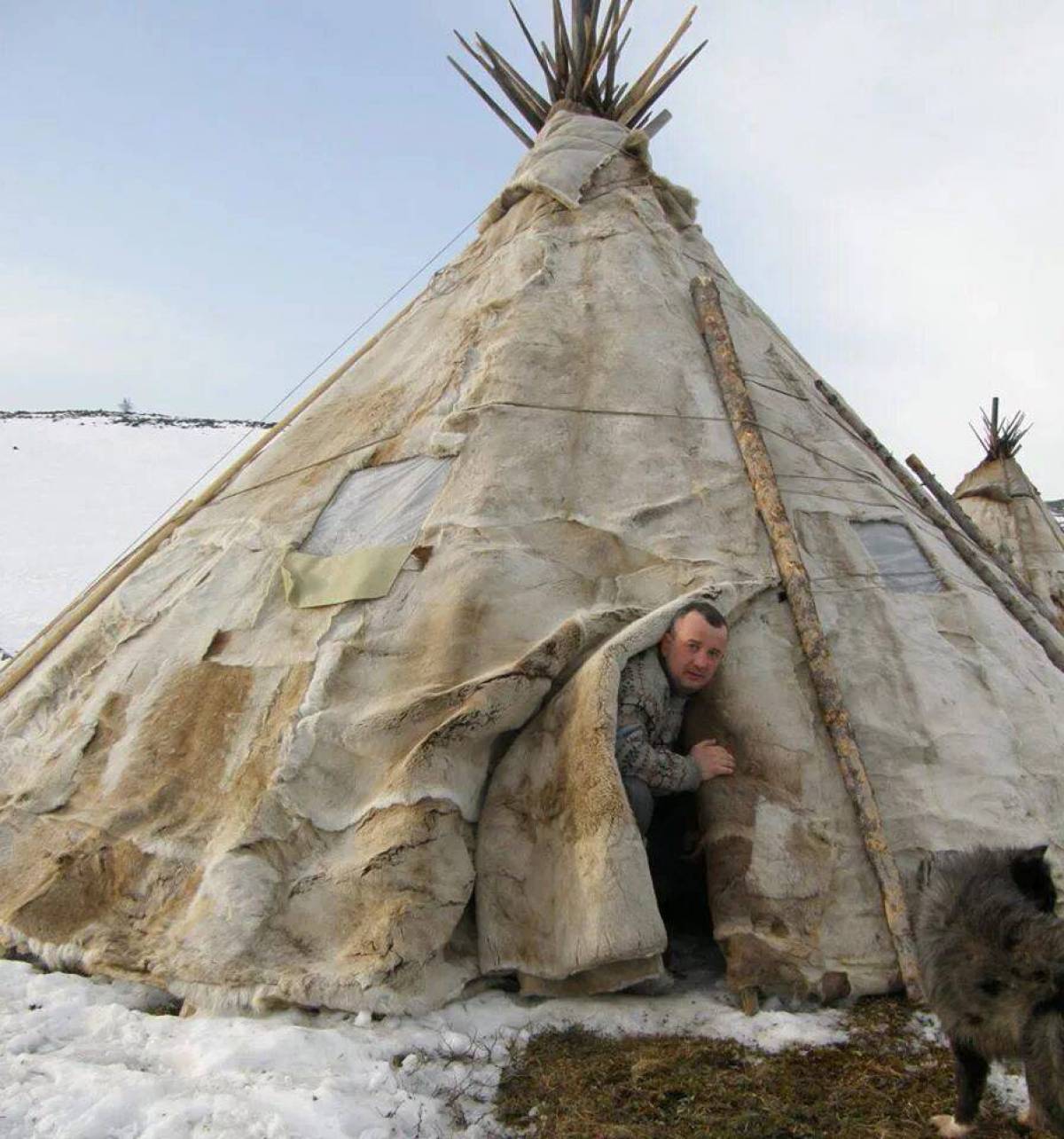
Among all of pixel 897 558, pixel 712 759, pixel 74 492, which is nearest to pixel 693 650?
pixel 712 759

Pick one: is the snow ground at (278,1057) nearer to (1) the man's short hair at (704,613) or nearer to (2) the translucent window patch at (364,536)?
(1) the man's short hair at (704,613)

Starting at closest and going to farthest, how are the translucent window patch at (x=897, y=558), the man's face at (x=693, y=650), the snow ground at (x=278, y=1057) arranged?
the snow ground at (x=278, y=1057) → the man's face at (x=693, y=650) → the translucent window patch at (x=897, y=558)

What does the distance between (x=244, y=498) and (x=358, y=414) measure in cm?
73

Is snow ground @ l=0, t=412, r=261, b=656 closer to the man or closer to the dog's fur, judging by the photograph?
the man

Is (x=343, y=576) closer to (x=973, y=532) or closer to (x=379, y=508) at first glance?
(x=379, y=508)

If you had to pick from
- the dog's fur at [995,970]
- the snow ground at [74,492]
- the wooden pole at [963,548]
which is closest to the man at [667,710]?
the dog's fur at [995,970]

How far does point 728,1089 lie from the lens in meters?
2.53

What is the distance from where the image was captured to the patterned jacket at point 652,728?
10.7ft

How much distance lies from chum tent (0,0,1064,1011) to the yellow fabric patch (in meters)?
0.01

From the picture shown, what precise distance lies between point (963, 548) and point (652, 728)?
2.22 m

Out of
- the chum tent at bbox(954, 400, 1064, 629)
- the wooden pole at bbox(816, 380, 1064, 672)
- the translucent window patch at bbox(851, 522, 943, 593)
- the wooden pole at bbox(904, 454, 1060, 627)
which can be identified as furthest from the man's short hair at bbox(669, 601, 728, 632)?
the chum tent at bbox(954, 400, 1064, 629)

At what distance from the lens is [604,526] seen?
4094mm

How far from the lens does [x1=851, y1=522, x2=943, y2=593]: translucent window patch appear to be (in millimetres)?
4160

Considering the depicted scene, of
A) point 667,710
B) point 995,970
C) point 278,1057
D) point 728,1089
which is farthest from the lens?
point 667,710
